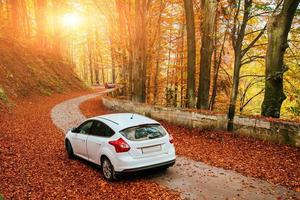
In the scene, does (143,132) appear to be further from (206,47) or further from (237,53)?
(206,47)

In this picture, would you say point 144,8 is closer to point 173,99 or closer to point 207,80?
point 207,80

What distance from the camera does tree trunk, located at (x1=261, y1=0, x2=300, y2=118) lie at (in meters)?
10.9

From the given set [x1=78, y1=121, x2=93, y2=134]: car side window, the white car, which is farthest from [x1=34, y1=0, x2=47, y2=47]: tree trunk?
the white car

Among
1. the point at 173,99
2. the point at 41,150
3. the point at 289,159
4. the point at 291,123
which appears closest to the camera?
the point at 289,159

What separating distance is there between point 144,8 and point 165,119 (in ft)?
22.2

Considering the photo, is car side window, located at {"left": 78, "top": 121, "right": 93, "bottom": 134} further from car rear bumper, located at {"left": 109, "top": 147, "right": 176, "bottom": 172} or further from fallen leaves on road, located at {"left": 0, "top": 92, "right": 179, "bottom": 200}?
car rear bumper, located at {"left": 109, "top": 147, "right": 176, "bottom": 172}

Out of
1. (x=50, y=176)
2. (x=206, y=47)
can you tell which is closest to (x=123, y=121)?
(x=50, y=176)

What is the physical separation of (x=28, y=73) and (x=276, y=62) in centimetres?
2299

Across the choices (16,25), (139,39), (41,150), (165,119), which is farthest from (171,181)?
(16,25)

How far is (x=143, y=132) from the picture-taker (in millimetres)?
7648

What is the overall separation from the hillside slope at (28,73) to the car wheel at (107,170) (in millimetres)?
12245

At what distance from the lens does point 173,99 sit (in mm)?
23281

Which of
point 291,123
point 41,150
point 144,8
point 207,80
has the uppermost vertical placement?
point 144,8

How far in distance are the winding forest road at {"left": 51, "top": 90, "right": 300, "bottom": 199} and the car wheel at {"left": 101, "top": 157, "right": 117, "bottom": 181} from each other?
98 cm
